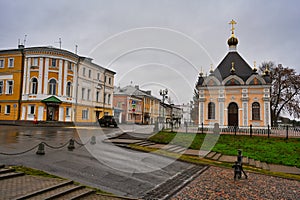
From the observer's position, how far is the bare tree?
Result: 37.0 metres

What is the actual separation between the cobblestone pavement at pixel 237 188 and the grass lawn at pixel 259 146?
4.64 meters

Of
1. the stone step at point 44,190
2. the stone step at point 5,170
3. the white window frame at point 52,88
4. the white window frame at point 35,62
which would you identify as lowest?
the stone step at point 44,190

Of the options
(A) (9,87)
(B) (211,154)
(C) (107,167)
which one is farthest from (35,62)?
(C) (107,167)

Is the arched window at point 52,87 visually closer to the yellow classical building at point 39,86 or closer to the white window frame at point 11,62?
the yellow classical building at point 39,86

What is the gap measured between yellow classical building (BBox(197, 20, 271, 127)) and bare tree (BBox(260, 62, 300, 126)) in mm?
9340

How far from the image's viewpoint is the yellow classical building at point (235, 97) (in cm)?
2848

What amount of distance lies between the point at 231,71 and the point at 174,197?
25.5m

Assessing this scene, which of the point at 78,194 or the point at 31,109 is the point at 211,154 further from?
the point at 31,109

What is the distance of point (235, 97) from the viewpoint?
29531 millimetres

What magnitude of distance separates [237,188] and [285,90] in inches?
1417

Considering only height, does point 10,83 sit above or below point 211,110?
above

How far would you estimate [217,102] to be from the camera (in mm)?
30109

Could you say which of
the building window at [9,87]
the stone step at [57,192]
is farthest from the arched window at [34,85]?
the stone step at [57,192]

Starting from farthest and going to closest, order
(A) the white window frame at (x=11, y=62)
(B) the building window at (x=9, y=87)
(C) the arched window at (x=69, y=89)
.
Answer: (C) the arched window at (x=69, y=89) < (A) the white window frame at (x=11, y=62) < (B) the building window at (x=9, y=87)
